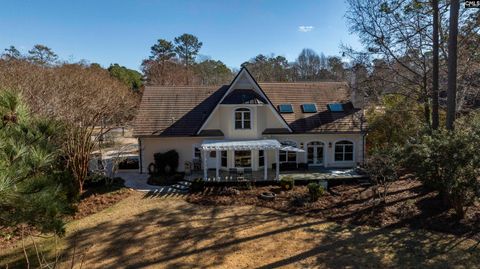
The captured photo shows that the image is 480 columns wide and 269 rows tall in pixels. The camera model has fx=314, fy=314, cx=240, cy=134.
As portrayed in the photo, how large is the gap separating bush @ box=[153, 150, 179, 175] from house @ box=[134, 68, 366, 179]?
531mm

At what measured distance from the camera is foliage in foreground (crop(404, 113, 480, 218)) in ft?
42.6

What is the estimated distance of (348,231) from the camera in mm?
14039

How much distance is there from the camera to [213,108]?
914 inches

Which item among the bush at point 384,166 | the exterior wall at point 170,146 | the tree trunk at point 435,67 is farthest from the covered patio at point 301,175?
the tree trunk at point 435,67

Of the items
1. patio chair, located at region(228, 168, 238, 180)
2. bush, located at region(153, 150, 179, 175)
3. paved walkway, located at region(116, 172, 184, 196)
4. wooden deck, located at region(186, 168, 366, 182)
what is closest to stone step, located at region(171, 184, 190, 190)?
paved walkway, located at region(116, 172, 184, 196)

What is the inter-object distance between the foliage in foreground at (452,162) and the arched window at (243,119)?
11.4m

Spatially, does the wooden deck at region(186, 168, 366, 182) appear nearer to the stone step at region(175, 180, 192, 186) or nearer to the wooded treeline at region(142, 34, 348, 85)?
the stone step at region(175, 180, 192, 186)

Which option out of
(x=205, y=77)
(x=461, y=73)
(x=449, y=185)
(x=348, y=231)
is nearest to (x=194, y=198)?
(x=348, y=231)

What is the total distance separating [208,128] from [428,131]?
14260 millimetres

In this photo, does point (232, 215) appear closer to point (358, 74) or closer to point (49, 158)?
point (49, 158)

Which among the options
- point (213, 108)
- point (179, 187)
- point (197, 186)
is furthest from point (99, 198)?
point (213, 108)

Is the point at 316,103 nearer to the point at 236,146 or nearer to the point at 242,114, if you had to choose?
the point at 242,114

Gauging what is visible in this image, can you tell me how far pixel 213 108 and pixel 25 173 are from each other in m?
18.7

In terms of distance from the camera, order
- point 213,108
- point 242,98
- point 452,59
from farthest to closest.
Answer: point 213,108 < point 242,98 < point 452,59
